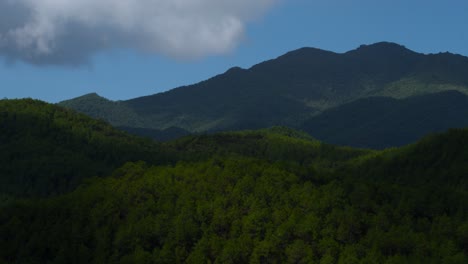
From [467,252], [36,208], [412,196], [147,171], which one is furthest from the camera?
[147,171]

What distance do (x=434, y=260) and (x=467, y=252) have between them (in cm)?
1317

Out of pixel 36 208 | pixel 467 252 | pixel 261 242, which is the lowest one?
pixel 467 252

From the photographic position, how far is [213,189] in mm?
161625

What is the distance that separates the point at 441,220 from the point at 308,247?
31.7 meters

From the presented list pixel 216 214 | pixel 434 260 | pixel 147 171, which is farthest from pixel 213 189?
pixel 434 260

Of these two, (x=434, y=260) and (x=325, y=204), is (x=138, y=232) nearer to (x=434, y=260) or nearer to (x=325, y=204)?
(x=325, y=204)

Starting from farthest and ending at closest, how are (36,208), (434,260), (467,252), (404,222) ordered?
1. (36,208)
2. (404,222)
3. (467,252)
4. (434,260)

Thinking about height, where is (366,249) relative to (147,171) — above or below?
below

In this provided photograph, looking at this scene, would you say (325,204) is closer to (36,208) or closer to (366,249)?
(366,249)

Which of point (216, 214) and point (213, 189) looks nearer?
point (216, 214)

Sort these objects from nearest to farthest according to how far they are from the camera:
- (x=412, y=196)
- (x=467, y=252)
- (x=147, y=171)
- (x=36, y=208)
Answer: (x=467, y=252)
(x=412, y=196)
(x=36, y=208)
(x=147, y=171)

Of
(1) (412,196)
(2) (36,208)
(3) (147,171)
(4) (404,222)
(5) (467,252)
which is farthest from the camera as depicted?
(3) (147,171)

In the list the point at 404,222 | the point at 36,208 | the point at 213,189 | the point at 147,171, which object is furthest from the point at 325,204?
the point at 36,208

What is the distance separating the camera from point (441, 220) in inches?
5581
